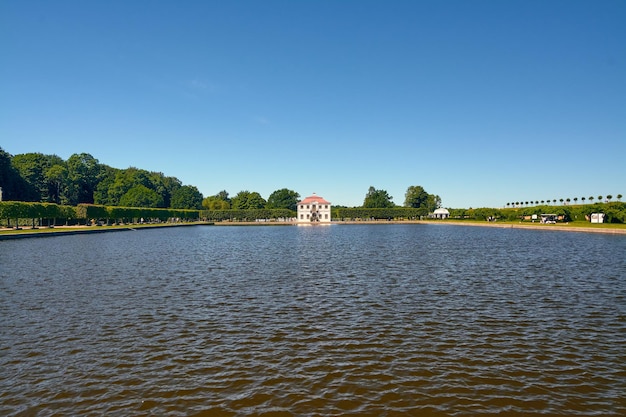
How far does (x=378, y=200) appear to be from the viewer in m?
172

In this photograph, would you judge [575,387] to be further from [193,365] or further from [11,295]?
[11,295]

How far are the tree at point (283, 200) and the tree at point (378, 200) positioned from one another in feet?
109

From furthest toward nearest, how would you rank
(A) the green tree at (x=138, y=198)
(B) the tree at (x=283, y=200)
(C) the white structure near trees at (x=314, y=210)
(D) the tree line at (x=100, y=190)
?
(B) the tree at (x=283, y=200) → (C) the white structure near trees at (x=314, y=210) → (A) the green tree at (x=138, y=198) → (D) the tree line at (x=100, y=190)

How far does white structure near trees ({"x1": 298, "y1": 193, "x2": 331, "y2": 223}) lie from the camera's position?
147875 mm

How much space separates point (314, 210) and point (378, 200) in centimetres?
3673

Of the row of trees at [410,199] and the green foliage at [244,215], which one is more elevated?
the row of trees at [410,199]

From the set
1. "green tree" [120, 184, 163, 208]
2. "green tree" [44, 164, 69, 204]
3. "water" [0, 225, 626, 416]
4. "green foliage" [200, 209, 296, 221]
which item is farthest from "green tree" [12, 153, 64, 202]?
"water" [0, 225, 626, 416]

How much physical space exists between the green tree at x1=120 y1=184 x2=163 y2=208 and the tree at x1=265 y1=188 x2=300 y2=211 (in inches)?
1989

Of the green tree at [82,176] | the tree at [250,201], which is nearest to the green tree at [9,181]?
the green tree at [82,176]

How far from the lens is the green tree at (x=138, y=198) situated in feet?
446

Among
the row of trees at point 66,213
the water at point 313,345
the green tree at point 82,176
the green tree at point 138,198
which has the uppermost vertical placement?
the green tree at point 82,176

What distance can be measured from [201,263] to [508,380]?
24.8m

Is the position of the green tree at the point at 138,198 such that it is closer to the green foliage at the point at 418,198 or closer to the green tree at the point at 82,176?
the green tree at the point at 82,176

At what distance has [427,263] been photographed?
97.4 feet
